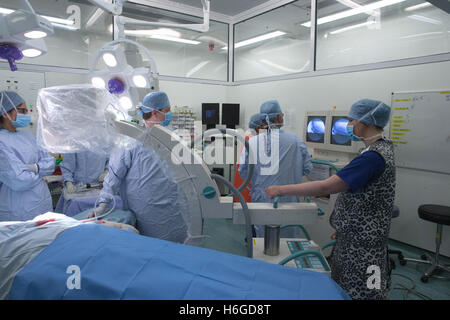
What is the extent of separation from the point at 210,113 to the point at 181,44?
1.33 m

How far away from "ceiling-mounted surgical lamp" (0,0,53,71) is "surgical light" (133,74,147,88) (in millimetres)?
627

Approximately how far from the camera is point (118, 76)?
1957 mm

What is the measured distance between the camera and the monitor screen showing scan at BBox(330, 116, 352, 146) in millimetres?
3156

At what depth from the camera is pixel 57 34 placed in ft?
13.2

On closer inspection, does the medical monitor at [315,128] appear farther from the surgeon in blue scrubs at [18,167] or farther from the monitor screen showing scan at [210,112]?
the surgeon in blue scrubs at [18,167]

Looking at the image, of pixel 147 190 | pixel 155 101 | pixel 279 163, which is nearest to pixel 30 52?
pixel 155 101

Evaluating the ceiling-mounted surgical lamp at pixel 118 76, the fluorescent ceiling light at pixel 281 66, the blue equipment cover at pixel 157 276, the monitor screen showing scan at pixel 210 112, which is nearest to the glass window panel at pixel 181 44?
the monitor screen showing scan at pixel 210 112

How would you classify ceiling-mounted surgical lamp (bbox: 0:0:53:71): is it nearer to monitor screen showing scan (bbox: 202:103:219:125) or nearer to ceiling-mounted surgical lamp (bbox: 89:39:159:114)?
ceiling-mounted surgical lamp (bbox: 89:39:159:114)

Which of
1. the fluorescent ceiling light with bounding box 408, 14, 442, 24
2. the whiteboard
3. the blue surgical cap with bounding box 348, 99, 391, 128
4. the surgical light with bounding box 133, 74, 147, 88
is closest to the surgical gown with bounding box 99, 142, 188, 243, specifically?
the surgical light with bounding box 133, 74, 147, 88

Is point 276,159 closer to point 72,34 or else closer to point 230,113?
point 230,113

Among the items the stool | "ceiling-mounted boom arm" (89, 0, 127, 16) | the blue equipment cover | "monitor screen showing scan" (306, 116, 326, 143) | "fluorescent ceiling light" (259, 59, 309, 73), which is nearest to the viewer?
the blue equipment cover

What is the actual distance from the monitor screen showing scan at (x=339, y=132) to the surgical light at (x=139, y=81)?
218 cm

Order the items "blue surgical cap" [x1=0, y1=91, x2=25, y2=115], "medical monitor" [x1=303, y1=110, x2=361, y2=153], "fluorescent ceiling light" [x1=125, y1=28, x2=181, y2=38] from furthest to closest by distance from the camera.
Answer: "fluorescent ceiling light" [x1=125, y1=28, x2=181, y2=38] → "medical monitor" [x1=303, y1=110, x2=361, y2=153] → "blue surgical cap" [x1=0, y1=91, x2=25, y2=115]

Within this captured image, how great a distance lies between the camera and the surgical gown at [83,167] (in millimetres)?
2881
